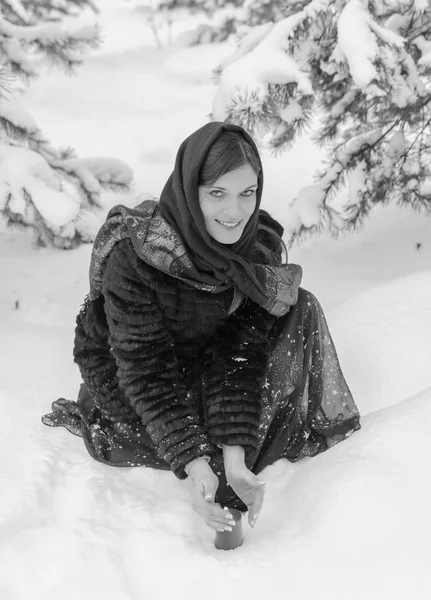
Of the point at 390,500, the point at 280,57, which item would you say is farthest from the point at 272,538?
the point at 280,57

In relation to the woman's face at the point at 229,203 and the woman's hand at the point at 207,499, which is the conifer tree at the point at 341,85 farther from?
the woman's hand at the point at 207,499

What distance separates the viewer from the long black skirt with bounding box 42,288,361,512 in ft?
6.56

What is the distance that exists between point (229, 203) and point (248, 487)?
0.83m

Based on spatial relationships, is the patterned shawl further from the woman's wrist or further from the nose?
the woman's wrist

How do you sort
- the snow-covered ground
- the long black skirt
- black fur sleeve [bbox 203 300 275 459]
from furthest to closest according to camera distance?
the long black skirt, black fur sleeve [bbox 203 300 275 459], the snow-covered ground

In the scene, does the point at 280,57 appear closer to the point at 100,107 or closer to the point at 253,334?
the point at 253,334

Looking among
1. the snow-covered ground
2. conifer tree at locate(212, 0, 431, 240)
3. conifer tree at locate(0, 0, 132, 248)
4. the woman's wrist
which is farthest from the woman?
conifer tree at locate(0, 0, 132, 248)

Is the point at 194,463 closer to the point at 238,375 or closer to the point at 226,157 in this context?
the point at 238,375

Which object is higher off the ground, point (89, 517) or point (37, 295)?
point (37, 295)

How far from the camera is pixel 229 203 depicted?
169 cm

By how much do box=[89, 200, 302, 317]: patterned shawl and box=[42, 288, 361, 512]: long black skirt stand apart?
113mm

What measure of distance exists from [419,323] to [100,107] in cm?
547

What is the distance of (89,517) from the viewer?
6.01ft

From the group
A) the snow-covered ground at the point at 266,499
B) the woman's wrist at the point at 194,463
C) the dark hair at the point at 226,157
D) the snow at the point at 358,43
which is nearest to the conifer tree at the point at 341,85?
the snow at the point at 358,43
